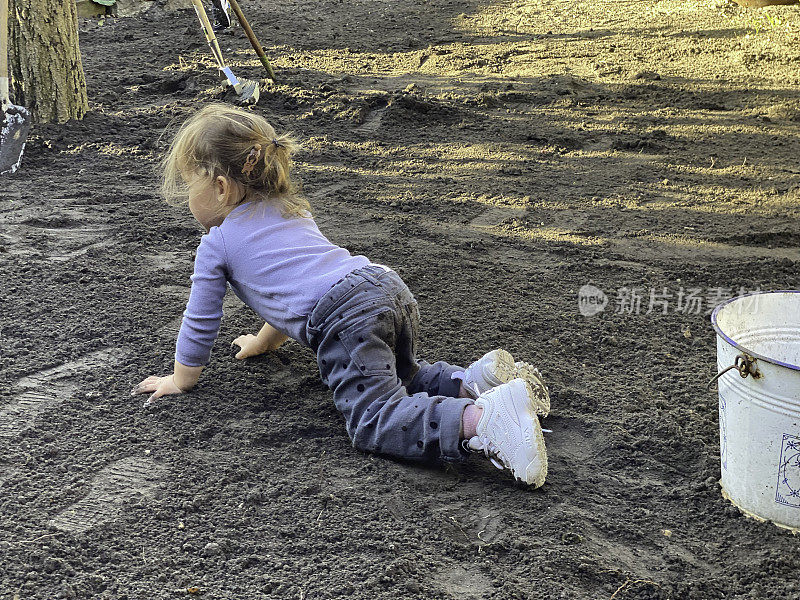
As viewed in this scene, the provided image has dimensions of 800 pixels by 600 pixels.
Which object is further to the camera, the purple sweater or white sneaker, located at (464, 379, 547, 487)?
the purple sweater

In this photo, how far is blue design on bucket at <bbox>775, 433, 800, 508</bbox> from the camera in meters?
1.94

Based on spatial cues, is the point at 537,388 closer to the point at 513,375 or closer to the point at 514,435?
the point at 513,375

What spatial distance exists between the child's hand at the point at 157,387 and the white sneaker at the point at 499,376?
929 mm

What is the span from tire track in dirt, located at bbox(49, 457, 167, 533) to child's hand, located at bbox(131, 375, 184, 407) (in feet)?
1.05

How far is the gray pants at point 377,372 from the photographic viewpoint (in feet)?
7.57

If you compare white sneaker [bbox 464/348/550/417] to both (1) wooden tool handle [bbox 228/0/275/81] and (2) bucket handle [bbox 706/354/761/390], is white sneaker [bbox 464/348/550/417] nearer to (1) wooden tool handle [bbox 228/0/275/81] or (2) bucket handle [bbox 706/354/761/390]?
(2) bucket handle [bbox 706/354/761/390]

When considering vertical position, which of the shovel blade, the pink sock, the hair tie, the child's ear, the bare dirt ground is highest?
the hair tie

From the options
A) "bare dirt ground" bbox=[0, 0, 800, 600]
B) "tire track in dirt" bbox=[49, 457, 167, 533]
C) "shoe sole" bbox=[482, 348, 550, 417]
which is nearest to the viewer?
"bare dirt ground" bbox=[0, 0, 800, 600]

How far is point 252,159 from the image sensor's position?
2523 mm

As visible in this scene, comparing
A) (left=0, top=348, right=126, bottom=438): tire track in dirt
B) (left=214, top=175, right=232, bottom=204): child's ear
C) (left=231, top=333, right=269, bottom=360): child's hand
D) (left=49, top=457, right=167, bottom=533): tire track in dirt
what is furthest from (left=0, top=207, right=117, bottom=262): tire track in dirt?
(left=49, top=457, right=167, bottom=533): tire track in dirt

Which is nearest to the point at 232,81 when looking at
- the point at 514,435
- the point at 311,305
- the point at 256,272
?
the point at 256,272

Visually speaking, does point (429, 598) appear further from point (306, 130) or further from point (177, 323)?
point (306, 130)

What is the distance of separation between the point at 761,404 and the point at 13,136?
4365mm

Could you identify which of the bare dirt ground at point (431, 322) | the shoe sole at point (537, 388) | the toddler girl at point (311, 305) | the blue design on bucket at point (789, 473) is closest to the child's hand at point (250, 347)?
the bare dirt ground at point (431, 322)
